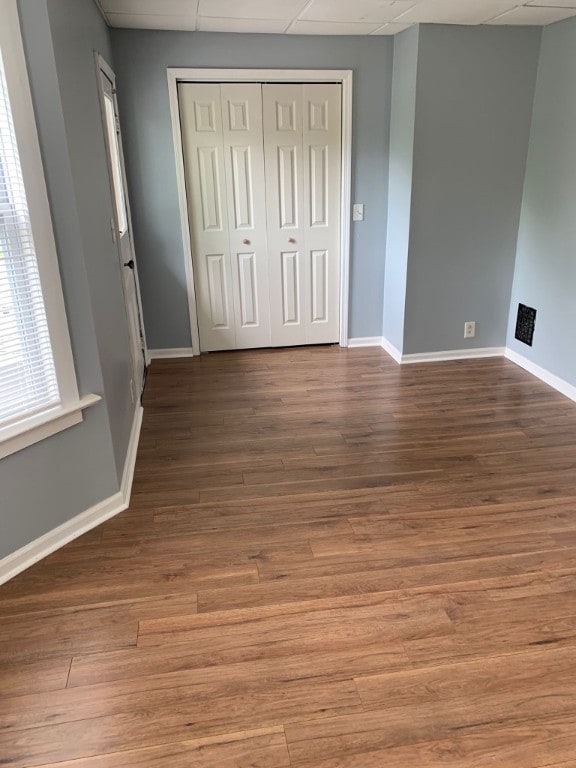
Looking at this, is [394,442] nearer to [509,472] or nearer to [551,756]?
[509,472]

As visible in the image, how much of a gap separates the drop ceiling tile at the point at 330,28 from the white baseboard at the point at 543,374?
2592mm

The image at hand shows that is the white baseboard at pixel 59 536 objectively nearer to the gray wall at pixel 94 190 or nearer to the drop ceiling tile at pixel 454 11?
the gray wall at pixel 94 190

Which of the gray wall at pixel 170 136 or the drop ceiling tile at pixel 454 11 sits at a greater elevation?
the drop ceiling tile at pixel 454 11

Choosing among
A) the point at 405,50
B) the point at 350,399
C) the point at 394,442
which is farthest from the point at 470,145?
the point at 394,442

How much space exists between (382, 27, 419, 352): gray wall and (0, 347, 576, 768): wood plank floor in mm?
1378

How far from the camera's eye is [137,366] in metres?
3.79

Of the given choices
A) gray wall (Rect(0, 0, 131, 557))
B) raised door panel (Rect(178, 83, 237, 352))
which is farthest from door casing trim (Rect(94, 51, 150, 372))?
raised door panel (Rect(178, 83, 237, 352))

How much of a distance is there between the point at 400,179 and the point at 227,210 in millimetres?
1348

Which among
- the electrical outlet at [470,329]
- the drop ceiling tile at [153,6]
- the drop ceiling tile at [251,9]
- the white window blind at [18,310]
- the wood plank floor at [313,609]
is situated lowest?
the wood plank floor at [313,609]

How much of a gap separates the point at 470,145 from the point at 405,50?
2.63ft

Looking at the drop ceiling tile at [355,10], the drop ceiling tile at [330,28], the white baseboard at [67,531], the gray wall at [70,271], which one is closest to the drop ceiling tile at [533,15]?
the drop ceiling tile at [355,10]

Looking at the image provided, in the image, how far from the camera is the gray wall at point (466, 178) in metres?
3.82

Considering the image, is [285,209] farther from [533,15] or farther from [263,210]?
[533,15]

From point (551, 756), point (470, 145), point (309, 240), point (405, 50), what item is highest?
point (405, 50)
